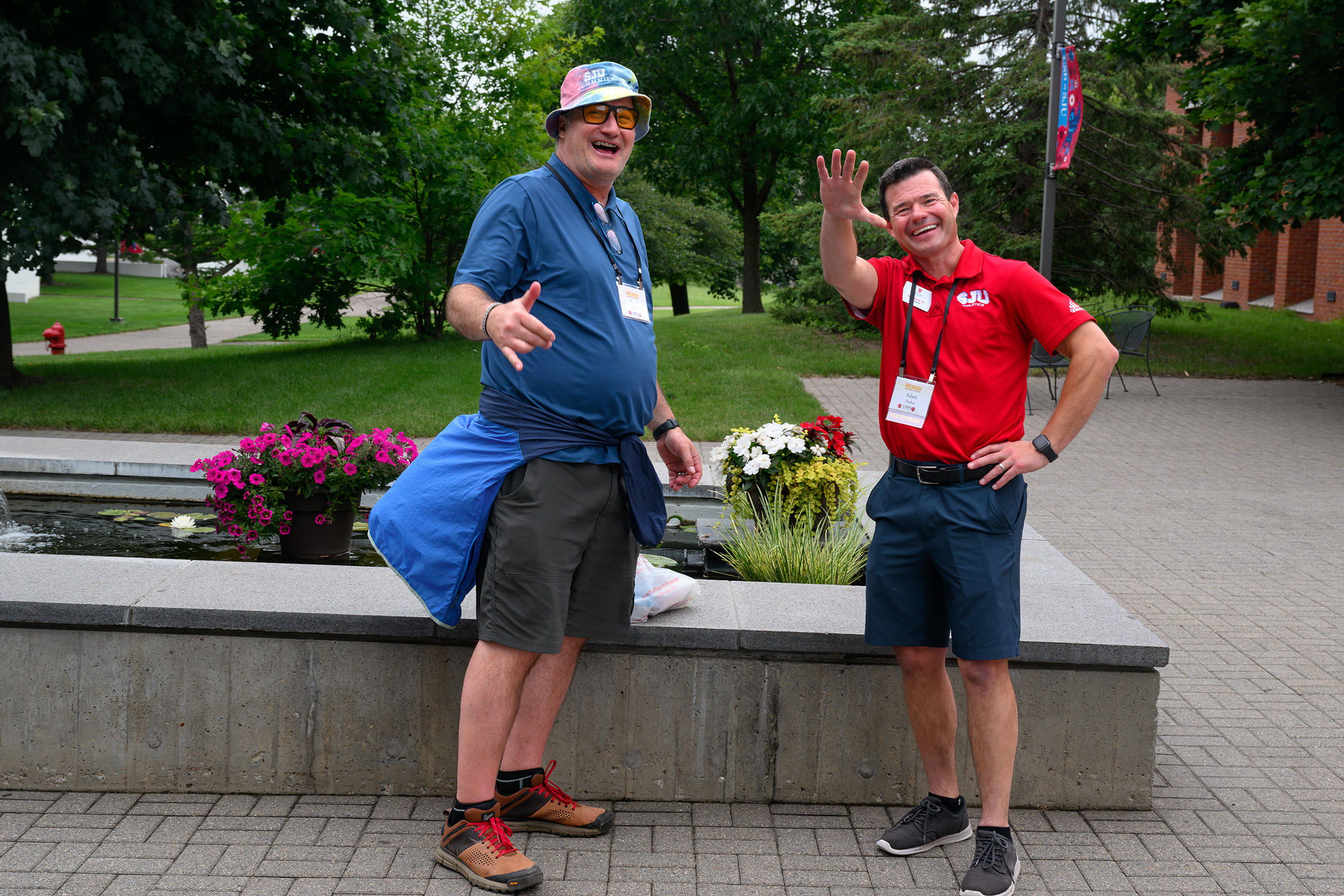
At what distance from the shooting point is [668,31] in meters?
29.3

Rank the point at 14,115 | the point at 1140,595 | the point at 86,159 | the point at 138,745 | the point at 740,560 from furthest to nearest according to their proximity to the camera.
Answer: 1. the point at 86,159
2. the point at 14,115
3. the point at 1140,595
4. the point at 740,560
5. the point at 138,745

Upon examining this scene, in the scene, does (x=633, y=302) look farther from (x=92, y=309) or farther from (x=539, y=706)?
(x=92, y=309)

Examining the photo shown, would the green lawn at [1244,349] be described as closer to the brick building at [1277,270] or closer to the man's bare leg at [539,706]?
the brick building at [1277,270]

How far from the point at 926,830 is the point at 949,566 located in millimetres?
860

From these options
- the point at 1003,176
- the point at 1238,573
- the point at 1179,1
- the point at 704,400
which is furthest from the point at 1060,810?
the point at 1003,176

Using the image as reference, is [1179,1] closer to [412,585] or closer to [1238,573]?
[1238,573]

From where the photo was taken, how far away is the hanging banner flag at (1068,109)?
12.9 m

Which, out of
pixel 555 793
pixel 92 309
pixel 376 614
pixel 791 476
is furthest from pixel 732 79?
pixel 92 309

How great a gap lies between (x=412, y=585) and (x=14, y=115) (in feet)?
33.0

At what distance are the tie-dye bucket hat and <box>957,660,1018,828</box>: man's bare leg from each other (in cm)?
178

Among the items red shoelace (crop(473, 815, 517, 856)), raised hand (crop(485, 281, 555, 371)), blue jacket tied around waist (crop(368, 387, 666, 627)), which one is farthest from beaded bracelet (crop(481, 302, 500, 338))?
red shoelace (crop(473, 815, 517, 856))

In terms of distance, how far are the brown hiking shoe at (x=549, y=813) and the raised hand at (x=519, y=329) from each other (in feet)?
4.66

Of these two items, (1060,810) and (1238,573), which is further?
(1238,573)

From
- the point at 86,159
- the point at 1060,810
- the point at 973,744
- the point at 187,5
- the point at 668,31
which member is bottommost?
the point at 1060,810
